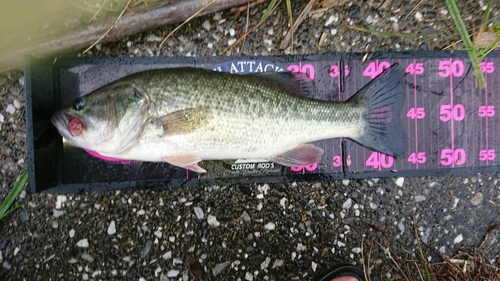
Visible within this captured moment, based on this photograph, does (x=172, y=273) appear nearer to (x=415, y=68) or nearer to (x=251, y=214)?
(x=251, y=214)

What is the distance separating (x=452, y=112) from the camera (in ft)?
7.91

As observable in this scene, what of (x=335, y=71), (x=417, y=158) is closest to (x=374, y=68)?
(x=335, y=71)

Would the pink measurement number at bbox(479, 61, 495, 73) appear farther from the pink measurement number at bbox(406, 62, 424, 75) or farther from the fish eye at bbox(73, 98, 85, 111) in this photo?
the fish eye at bbox(73, 98, 85, 111)

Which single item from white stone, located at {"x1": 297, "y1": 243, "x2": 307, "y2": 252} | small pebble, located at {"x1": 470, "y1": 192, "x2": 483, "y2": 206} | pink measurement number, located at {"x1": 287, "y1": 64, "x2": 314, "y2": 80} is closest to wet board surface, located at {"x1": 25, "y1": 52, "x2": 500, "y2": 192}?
pink measurement number, located at {"x1": 287, "y1": 64, "x2": 314, "y2": 80}

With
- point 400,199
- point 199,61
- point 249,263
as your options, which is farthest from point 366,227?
point 199,61

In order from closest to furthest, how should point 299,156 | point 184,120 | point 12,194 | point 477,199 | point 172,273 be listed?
point 184,120 < point 299,156 < point 12,194 < point 172,273 < point 477,199

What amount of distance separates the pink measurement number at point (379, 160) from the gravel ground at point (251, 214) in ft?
0.40

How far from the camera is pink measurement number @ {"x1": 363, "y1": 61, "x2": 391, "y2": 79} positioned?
2.39 m

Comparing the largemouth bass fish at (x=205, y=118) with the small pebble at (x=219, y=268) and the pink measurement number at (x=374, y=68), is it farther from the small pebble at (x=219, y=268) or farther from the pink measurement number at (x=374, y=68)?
the small pebble at (x=219, y=268)

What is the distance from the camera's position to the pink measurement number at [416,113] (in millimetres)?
2398

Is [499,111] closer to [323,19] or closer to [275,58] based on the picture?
[323,19]

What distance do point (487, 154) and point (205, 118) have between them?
188 cm

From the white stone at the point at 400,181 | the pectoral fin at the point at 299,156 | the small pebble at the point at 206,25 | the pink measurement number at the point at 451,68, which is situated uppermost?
the small pebble at the point at 206,25

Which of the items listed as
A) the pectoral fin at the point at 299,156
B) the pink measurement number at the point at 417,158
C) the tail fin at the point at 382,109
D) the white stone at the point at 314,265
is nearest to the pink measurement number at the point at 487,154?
the pink measurement number at the point at 417,158
